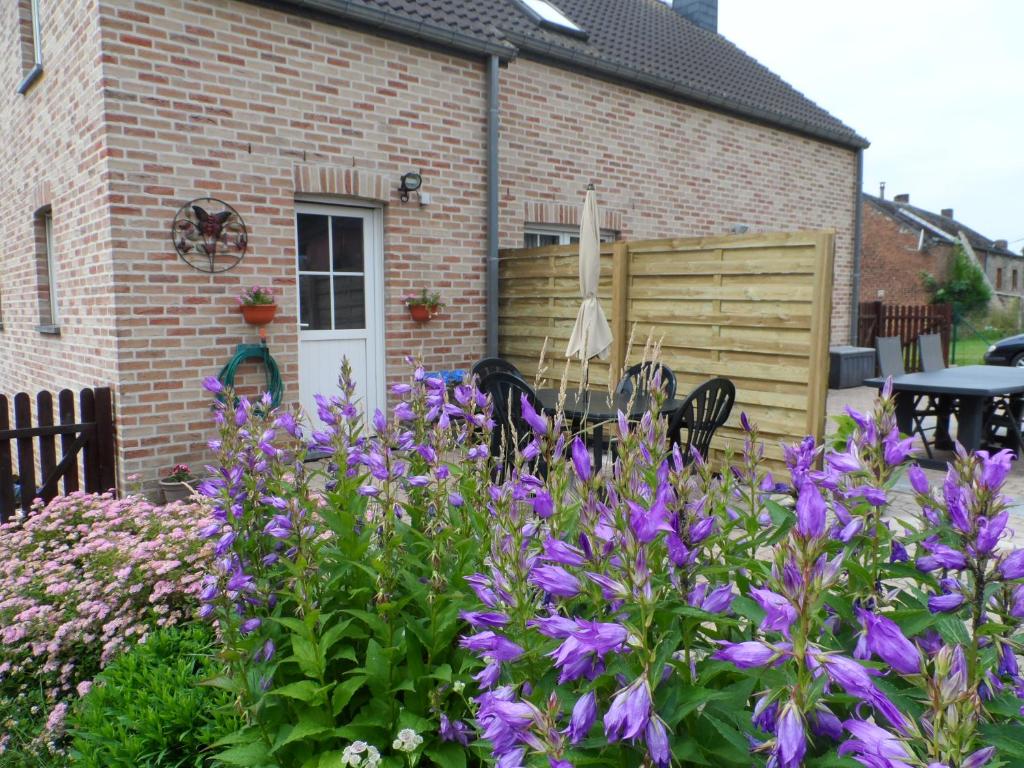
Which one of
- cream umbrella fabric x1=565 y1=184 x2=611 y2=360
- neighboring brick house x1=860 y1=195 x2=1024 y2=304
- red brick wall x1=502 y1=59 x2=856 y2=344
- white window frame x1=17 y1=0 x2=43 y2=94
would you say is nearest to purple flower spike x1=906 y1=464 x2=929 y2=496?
cream umbrella fabric x1=565 y1=184 x2=611 y2=360

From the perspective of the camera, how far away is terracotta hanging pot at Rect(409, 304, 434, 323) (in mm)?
7055

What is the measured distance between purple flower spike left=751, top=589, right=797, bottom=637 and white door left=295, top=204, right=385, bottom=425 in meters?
6.01

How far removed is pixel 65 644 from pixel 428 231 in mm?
5045

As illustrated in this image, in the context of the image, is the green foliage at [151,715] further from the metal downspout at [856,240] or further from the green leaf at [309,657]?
the metal downspout at [856,240]

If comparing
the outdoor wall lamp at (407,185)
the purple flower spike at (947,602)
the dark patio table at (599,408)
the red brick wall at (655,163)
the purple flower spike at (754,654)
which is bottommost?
the dark patio table at (599,408)

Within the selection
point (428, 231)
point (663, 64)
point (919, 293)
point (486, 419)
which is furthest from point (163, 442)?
point (919, 293)

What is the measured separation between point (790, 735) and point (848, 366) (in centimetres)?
1254

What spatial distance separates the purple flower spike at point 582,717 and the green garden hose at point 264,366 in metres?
5.27

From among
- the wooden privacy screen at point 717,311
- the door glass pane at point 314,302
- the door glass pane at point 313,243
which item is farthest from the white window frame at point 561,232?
the door glass pane at point 314,302

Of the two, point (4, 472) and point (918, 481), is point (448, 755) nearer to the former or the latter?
point (918, 481)

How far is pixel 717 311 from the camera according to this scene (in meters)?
6.43

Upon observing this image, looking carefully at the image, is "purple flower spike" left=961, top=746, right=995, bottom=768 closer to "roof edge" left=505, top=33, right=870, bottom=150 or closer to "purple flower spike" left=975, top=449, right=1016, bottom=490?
"purple flower spike" left=975, top=449, right=1016, bottom=490

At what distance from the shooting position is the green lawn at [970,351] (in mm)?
18314

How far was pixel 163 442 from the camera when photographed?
5.67 metres
